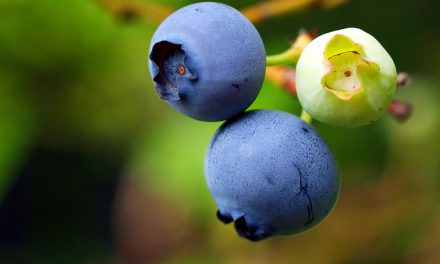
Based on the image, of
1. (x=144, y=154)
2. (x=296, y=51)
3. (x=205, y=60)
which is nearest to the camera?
(x=205, y=60)

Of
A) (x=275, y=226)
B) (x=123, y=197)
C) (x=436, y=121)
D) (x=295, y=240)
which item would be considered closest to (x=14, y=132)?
(x=123, y=197)

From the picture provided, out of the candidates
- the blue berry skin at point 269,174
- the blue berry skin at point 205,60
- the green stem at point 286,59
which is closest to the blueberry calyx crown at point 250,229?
the blue berry skin at point 269,174

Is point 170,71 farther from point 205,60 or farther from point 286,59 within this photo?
point 286,59

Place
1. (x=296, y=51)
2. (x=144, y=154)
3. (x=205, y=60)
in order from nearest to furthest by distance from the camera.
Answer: (x=205, y=60)
(x=296, y=51)
(x=144, y=154)

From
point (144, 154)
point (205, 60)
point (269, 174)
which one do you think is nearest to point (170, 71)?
point (205, 60)

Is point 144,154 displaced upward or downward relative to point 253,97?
downward

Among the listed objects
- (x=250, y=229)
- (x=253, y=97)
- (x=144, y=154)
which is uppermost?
(x=253, y=97)

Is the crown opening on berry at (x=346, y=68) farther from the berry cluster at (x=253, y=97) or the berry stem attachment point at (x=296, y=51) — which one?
the berry stem attachment point at (x=296, y=51)

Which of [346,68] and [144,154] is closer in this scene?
[346,68]
